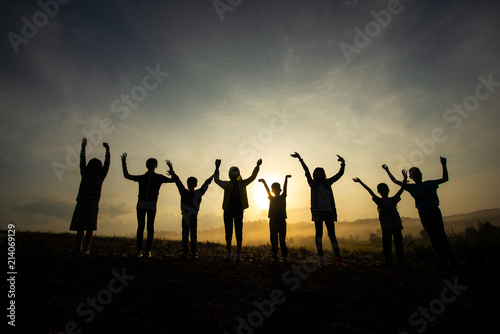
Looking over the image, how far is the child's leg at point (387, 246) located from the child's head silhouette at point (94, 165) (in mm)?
8700

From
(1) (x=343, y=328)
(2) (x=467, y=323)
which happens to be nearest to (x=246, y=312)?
(1) (x=343, y=328)

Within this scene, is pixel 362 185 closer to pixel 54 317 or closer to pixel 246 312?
pixel 246 312

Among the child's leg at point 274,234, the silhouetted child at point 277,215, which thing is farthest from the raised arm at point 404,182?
the child's leg at point 274,234

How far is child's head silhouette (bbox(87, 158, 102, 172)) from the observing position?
682 cm

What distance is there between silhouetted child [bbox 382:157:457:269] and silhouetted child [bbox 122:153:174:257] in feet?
24.2

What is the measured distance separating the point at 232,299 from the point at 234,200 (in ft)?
11.8

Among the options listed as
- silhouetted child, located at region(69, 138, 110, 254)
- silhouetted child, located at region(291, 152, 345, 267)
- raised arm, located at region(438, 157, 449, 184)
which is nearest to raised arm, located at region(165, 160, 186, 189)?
silhouetted child, located at region(69, 138, 110, 254)

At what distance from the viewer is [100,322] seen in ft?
9.37

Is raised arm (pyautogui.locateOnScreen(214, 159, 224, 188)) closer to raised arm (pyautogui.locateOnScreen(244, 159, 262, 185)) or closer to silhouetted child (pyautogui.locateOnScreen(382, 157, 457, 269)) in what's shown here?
raised arm (pyautogui.locateOnScreen(244, 159, 262, 185))

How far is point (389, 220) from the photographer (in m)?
7.38

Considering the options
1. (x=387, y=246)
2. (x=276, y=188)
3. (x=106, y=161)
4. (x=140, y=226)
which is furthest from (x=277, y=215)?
(x=106, y=161)

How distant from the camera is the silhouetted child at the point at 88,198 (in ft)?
20.7

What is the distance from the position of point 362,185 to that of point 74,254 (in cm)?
837

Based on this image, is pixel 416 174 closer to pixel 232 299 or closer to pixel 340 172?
pixel 340 172
